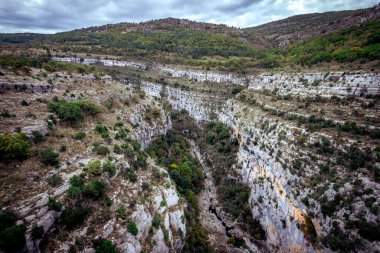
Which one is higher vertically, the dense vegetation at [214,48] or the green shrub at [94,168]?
the dense vegetation at [214,48]

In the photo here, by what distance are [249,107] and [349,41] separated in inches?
1398

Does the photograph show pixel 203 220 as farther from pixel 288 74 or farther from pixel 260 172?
pixel 288 74

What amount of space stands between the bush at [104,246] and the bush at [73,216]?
276 centimetres

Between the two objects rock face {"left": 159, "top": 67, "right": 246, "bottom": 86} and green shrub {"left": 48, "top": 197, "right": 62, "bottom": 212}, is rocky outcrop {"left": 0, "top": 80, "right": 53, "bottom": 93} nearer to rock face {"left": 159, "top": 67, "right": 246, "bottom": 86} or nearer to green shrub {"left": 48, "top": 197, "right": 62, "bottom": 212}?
green shrub {"left": 48, "top": 197, "right": 62, "bottom": 212}

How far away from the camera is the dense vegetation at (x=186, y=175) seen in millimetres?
34688

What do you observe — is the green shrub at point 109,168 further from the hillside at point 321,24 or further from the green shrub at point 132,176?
the hillside at point 321,24

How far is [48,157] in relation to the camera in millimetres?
23562

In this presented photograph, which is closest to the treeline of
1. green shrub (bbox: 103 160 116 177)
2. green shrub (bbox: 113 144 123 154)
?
green shrub (bbox: 113 144 123 154)

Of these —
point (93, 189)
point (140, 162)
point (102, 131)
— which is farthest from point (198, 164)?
point (93, 189)

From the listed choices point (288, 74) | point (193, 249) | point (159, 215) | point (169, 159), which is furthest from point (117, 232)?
point (288, 74)

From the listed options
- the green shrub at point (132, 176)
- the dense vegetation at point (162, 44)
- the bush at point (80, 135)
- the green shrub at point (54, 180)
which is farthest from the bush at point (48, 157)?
the dense vegetation at point (162, 44)

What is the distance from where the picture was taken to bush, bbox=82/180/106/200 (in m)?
22.5

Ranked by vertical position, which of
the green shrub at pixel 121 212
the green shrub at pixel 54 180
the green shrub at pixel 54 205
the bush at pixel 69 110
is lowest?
the green shrub at pixel 121 212

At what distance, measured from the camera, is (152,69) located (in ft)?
354
